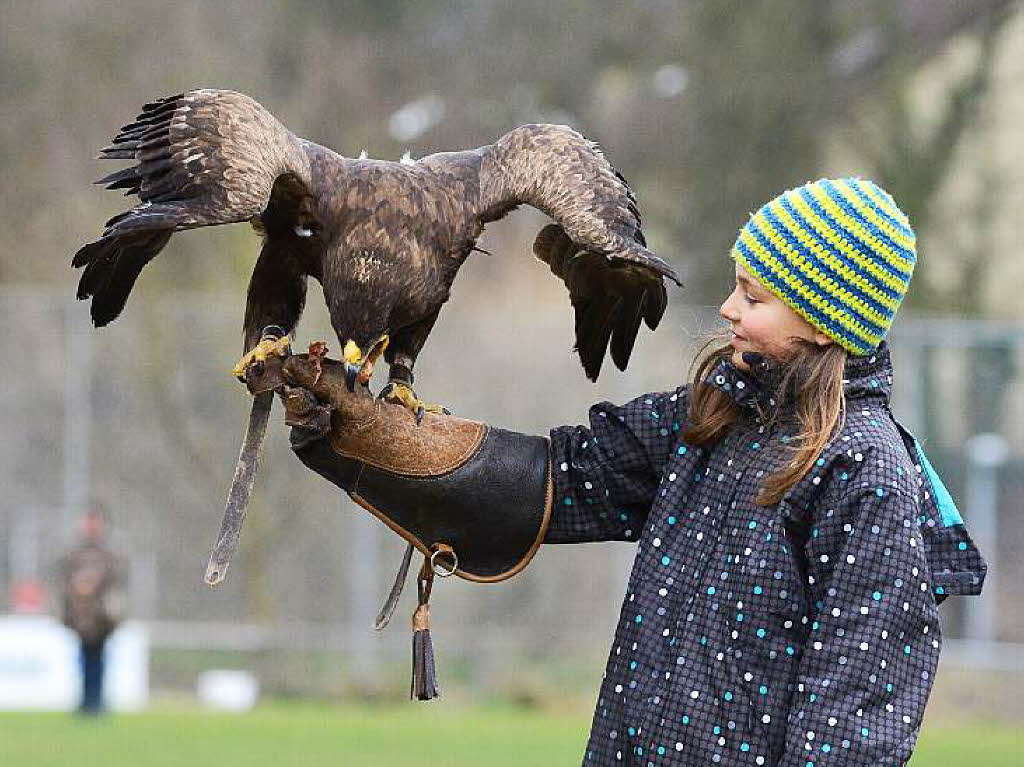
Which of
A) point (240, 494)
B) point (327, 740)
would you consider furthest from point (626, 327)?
point (327, 740)

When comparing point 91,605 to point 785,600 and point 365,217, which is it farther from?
point 785,600

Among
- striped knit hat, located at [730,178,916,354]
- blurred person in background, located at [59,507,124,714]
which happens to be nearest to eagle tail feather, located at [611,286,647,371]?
striped knit hat, located at [730,178,916,354]

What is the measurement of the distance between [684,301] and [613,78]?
14.8ft

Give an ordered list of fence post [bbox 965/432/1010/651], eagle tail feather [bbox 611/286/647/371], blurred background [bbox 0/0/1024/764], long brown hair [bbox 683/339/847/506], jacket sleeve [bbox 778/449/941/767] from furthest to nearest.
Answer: blurred background [bbox 0/0/1024/764], fence post [bbox 965/432/1010/651], eagle tail feather [bbox 611/286/647/371], long brown hair [bbox 683/339/847/506], jacket sleeve [bbox 778/449/941/767]

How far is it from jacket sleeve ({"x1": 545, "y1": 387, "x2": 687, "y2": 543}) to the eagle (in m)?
0.25

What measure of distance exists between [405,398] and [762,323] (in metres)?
0.75

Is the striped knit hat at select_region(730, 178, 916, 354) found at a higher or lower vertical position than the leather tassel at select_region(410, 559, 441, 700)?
higher

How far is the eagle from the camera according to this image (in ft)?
10.9

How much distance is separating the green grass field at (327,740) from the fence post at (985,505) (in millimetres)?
719

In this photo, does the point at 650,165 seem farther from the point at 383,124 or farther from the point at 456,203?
the point at 456,203

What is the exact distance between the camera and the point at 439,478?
3.27 meters

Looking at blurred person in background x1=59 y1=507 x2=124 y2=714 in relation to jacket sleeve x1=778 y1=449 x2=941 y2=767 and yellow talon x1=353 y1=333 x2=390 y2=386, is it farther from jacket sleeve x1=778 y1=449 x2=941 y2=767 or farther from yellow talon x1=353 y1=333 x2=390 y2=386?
jacket sleeve x1=778 y1=449 x2=941 y2=767

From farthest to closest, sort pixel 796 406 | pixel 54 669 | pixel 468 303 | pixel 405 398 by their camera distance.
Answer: pixel 468 303 → pixel 54 669 → pixel 405 398 → pixel 796 406

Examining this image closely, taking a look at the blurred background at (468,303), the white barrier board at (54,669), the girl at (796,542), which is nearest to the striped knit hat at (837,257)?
the girl at (796,542)
